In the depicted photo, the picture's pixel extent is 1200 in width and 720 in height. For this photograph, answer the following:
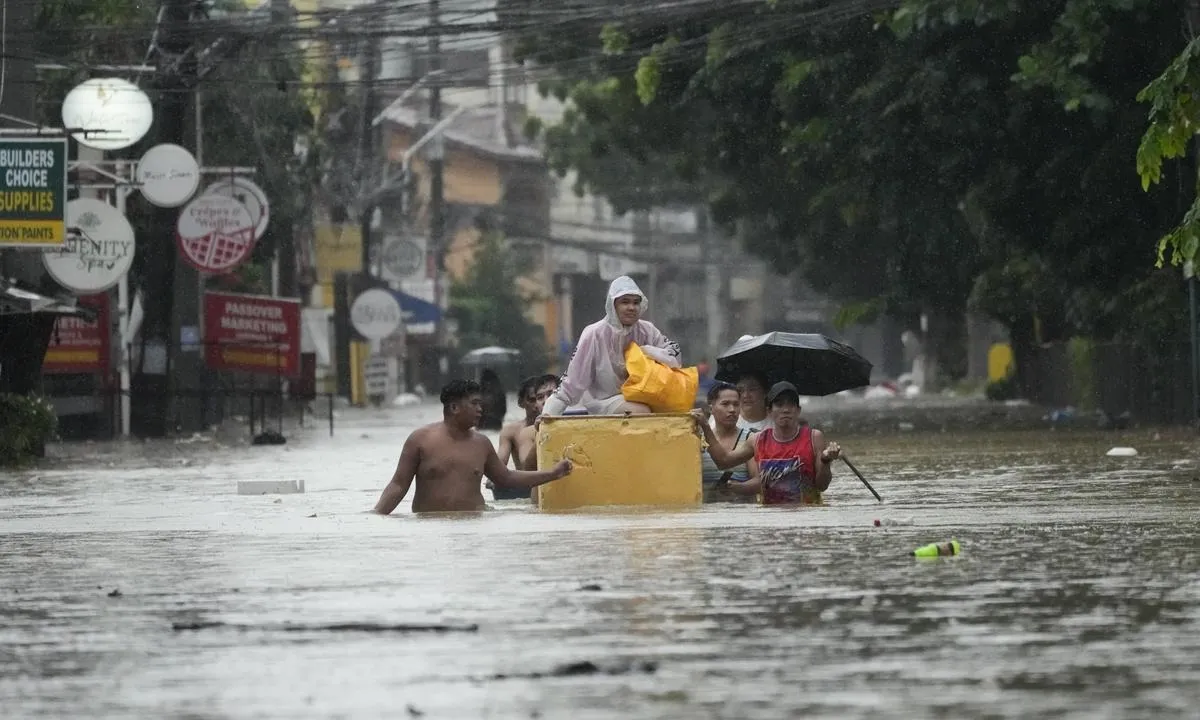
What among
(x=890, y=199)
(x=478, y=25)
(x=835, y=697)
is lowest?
(x=835, y=697)

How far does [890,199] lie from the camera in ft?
114

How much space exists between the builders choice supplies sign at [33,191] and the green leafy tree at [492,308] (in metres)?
61.7

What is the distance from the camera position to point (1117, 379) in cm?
4022

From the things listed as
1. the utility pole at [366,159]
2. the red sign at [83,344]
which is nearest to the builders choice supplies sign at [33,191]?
the red sign at [83,344]

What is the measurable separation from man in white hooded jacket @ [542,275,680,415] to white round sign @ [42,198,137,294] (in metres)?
16.1

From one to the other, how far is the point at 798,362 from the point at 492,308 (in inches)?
2898

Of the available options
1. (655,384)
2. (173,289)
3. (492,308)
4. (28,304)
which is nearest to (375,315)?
(173,289)

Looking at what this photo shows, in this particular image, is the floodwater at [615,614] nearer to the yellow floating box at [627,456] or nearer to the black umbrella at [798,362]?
the yellow floating box at [627,456]

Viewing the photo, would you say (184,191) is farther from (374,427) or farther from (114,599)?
(114,599)

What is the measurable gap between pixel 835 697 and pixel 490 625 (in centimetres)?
209

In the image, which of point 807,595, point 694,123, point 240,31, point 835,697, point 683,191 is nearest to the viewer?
point 835,697

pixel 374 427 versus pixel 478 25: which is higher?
pixel 478 25

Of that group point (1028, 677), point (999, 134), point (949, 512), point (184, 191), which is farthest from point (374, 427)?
point (1028, 677)

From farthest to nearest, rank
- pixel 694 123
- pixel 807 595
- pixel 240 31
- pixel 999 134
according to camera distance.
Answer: pixel 694 123, pixel 240 31, pixel 999 134, pixel 807 595
